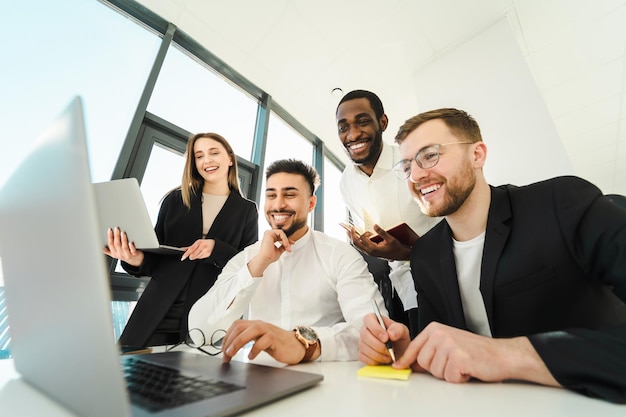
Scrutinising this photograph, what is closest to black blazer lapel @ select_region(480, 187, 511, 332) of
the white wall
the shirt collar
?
the shirt collar

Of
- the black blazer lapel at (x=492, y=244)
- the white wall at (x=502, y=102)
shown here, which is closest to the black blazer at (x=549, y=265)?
the black blazer lapel at (x=492, y=244)

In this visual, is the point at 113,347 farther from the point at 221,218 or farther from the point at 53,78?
the point at 53,78

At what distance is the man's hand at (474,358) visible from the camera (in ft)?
1.46

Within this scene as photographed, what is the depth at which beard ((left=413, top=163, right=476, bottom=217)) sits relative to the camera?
936mm

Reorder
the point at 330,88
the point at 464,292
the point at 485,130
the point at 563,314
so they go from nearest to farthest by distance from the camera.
A: the point at 563,314 → the point at 464,292 → the point at 485,130 → the point at 330,88

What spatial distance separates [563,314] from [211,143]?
1806mm

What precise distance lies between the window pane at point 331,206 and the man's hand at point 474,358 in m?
3.40

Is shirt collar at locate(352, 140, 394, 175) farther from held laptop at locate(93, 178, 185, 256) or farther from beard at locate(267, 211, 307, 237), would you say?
held laptop at locate(93, 178, 185, 256)

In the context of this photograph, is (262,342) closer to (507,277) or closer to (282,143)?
(507,277)

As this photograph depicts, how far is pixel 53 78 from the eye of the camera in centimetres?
165

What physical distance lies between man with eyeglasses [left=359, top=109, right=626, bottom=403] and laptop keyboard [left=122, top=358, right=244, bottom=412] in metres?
0.37

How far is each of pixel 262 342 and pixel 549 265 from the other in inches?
31.5

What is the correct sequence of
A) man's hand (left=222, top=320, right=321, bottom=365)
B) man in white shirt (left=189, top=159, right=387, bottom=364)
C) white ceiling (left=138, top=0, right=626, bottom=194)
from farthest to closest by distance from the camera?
white ceiling (left=138, top=0, right=626, bottom=194)
man in white shirt (left=189, top=159, right=387, bottom=364)
man's hand (left=222, top=320, right=321, bottom=365)

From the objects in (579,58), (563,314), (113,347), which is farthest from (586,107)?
(113,347)
